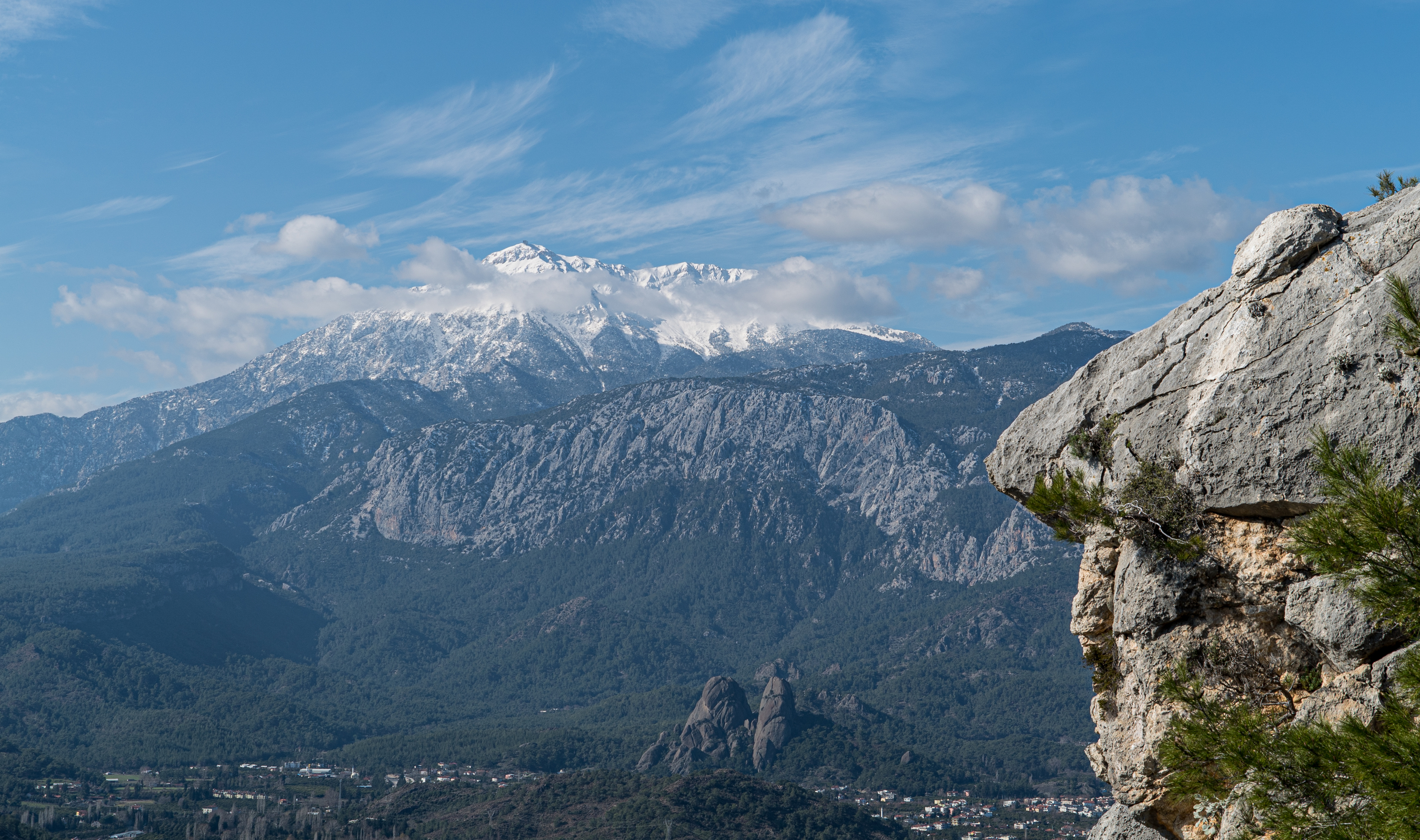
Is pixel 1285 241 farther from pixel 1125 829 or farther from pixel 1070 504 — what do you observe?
pixel 1125 829

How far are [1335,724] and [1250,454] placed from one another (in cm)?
493

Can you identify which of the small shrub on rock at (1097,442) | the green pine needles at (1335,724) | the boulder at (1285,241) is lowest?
the green pine needles at (1335,724)

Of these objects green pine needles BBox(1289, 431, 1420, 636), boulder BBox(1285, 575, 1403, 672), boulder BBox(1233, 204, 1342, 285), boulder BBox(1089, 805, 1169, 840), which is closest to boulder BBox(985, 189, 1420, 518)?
boulder BBox(1233, 204, 1342, 285)

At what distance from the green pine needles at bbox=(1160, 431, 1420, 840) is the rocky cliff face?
53 centimetres

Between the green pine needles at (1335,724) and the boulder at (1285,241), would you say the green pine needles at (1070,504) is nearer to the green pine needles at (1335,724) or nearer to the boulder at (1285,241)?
the green pine needles at (1335,724)

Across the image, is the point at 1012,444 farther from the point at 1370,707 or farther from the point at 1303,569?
the point at 1370,707

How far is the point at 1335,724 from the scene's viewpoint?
20438mm

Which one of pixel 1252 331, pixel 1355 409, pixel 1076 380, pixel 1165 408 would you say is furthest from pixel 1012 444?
pixel 1355 409

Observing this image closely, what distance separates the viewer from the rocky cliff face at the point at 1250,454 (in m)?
20.4

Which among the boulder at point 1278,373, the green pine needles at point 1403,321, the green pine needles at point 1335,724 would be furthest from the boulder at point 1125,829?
the green pine needles at point 1403,321

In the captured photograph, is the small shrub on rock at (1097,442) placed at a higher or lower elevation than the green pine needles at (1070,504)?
higher

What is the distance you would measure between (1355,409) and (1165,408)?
388 cm

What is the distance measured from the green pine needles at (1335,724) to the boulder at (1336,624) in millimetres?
493

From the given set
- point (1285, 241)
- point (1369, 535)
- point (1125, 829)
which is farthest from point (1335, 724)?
point (1285, 241)
